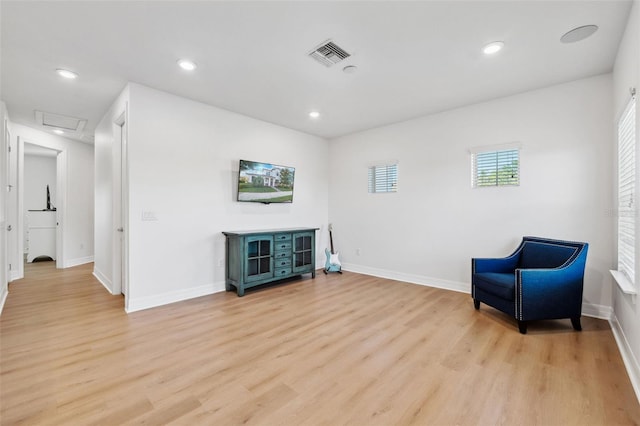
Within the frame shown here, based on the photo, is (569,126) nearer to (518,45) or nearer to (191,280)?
(518,45)

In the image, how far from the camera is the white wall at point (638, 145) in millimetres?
1964

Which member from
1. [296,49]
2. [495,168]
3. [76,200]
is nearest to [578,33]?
[495,168]

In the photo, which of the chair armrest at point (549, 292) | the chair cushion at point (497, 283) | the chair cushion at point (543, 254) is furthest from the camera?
the chair cushion at point (543, 254)

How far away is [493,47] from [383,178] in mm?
2768

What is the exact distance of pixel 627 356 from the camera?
7.21 feet

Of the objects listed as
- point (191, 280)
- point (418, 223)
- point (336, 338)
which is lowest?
point (336, 338)

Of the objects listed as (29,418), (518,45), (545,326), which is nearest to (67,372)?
(29,418)

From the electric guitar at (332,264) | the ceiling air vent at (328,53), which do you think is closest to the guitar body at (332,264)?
the electric guitar at (332,264)

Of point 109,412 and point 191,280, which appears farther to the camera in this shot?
point 191,280

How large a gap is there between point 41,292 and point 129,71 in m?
3.55

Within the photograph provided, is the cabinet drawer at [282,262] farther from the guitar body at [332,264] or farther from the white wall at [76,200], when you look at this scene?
the white wall at [76,200]

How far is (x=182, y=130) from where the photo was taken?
3787 mm

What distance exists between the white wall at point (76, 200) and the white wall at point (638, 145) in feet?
27.5

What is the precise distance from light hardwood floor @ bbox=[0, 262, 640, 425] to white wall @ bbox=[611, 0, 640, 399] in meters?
0.12
